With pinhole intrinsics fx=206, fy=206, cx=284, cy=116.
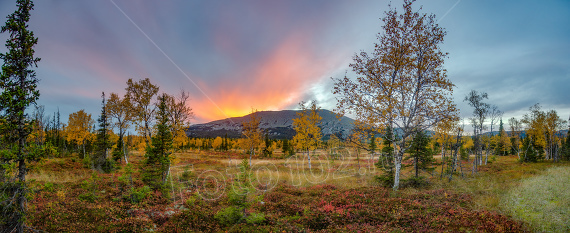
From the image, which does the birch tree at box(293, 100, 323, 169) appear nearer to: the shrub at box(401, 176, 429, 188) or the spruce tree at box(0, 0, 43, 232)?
the shrub at box(401, 176, 429, 188)

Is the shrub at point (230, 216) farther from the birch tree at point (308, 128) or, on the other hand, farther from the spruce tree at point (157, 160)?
the birch tree at point (308, 128)

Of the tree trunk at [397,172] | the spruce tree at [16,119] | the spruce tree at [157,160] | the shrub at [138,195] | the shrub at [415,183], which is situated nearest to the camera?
the spruce tree at [16,119]

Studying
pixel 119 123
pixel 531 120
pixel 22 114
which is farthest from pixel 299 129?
pixel 531 120

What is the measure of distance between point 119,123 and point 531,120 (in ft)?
262

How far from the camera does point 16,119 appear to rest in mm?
7230

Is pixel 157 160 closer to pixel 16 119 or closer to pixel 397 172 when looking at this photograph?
pixel 16 119

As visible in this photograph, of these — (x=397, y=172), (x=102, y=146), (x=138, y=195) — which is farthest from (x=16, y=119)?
(x=102, y=146)

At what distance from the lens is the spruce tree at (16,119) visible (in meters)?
6.98

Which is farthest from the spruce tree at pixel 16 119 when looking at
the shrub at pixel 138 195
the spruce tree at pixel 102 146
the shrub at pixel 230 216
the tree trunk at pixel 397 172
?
the spruce tree at pixel 102 146

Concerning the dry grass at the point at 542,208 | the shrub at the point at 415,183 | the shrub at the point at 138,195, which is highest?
the dry grass at the point at 542,208

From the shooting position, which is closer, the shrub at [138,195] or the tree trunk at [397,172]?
the shrub at [138,195]

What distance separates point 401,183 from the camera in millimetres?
17516

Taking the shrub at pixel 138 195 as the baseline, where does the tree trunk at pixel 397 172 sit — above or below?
above

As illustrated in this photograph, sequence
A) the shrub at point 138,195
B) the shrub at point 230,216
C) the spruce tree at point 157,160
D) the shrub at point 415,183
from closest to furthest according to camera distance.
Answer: the shrub at point 230,216 < the shrub at point 138,195 < the spruce tree at point 157,160 < the shrub at point 415,183
